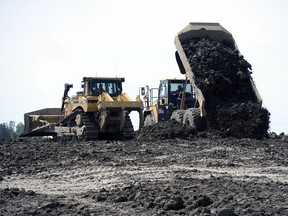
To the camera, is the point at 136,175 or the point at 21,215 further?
the point at 136,175

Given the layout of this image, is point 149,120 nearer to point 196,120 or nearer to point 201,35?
point 201,35

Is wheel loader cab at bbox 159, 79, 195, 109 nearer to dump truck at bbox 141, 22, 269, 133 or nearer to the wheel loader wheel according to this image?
dump truck at bbox 141, 22, 269, 133

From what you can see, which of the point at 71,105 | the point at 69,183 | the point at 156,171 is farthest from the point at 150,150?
the point at 71,105

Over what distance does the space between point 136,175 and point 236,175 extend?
6.24 ft

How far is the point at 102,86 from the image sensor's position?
24016 millimetres

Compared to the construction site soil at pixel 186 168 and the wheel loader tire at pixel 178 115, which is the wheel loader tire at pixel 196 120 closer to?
the construction site soil at pixel 186 168

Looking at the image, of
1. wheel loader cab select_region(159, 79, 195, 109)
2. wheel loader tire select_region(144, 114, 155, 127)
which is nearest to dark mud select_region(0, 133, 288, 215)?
wheel loader cab select_region(159, 79, 195, 109)

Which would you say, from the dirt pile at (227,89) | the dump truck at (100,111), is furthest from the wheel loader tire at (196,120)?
the dump truck at (100,111)

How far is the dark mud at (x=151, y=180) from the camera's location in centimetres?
795

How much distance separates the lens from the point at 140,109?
23328mm

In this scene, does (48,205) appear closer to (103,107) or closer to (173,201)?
(173,201)

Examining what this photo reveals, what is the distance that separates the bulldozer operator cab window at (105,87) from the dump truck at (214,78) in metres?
2.50

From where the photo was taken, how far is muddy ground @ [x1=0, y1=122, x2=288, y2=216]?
7.95 meters

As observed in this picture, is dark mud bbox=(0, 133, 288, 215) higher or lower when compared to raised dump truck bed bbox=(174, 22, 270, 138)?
lower
